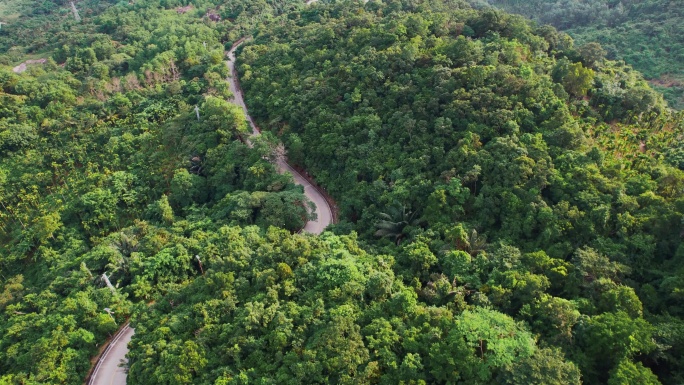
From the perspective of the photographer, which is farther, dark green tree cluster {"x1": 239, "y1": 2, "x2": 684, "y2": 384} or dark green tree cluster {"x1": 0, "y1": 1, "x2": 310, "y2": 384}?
dark green tree cluster {"x1": 0, "y1": 1, "x2": 310, "y2": 384}

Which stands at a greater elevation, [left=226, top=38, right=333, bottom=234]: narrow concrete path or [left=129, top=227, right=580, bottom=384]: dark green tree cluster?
[left=129, top=227, right=580, bottom=384]: dark green tree cluster

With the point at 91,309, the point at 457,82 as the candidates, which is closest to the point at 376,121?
the point at 457,82

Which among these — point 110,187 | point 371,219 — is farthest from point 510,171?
point 110,187

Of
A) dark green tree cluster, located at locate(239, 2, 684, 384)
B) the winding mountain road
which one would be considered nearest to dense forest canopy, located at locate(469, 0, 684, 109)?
dark green tree cluster, located at locate(239, 2, 684, 384)

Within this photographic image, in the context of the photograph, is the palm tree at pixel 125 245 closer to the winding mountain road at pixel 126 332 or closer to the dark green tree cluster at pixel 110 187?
the dark green tree cluster at pixel 110 187

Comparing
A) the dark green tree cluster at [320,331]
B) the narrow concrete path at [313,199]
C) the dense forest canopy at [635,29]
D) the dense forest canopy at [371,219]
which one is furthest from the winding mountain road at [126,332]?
the dense forest canopy at [635,29]

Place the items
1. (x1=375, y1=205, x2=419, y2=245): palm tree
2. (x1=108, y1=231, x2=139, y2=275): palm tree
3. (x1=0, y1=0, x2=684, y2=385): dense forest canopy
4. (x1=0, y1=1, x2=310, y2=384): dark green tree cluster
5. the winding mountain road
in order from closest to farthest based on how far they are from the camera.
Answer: (x1=0, y1=0, x2=684, y2=385): dense forest canopy → the winding mountain road → (x1=0, y1=1, x2=310, y2=384): dark green tree cluster → (x1=375, y1=205, x2=419, y2=245): palm tree → (x1=108, y1=231, x2=139, y2=275): palm tree

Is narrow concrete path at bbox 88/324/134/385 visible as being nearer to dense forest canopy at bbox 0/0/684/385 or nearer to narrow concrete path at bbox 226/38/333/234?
dense forest canopy at bbox 0/0/684/385
